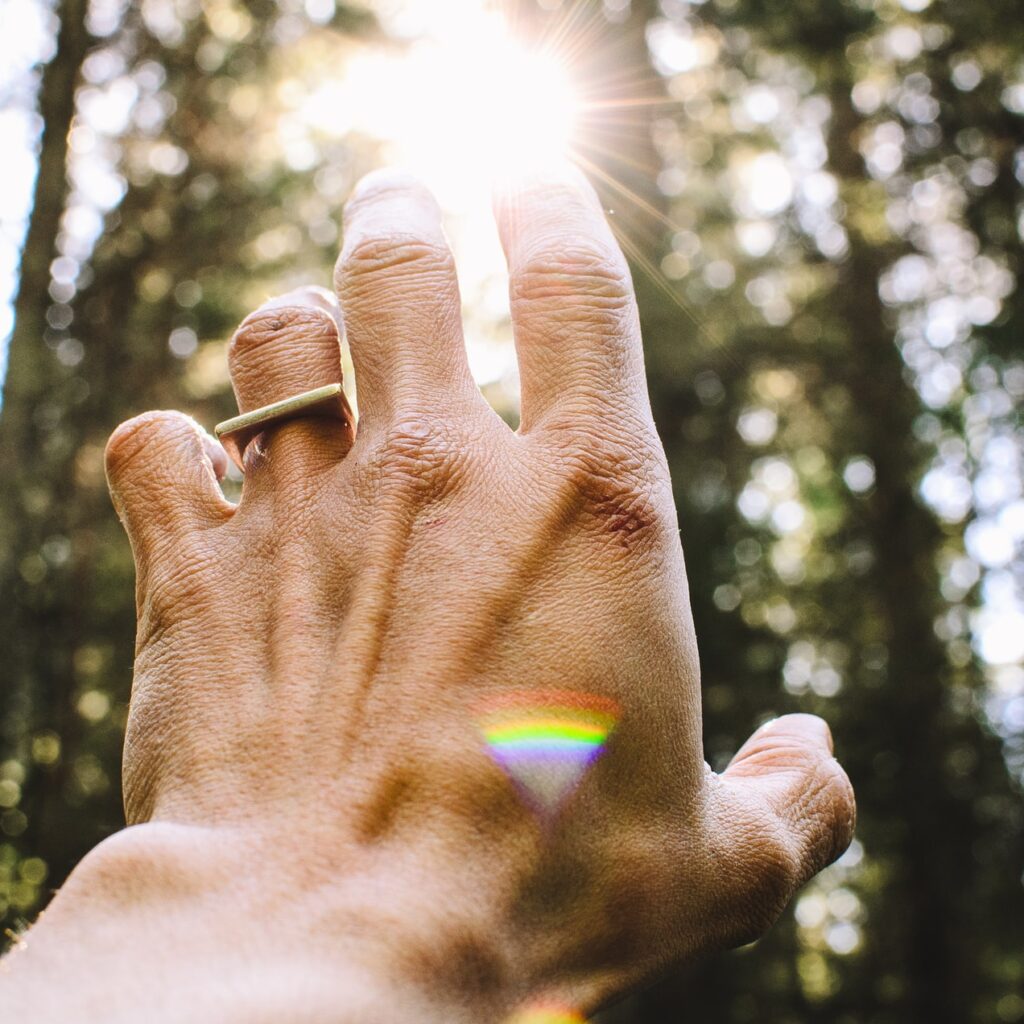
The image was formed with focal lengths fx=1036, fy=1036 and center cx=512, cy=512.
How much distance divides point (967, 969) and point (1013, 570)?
5.26 m

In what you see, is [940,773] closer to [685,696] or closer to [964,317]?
[964,317]

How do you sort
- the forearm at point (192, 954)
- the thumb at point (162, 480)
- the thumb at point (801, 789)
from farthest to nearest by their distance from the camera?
the thumb at point (801, 789), the thumb at point (162, 480), the forearm at point (192, 954)

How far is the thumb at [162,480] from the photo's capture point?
1604mm

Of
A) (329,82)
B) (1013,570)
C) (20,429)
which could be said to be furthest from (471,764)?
(1013,570)

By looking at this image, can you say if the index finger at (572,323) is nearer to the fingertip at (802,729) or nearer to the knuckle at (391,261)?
the knuckle at (391,261)

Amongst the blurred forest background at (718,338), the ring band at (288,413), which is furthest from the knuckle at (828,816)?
the blurred forest background at (718,338)

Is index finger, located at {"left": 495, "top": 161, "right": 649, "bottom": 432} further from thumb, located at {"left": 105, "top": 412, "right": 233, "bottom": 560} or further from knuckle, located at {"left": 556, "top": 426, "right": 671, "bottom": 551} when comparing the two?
thumb, located at {"left": 105, "top": 412, "right": 233, "bottom": 560}

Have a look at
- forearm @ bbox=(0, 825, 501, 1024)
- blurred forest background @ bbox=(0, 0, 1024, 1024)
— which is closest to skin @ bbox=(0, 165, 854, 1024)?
forearm @ bbox=(0, 825, 501, 1024)

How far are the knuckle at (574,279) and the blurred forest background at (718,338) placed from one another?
30.6 feet

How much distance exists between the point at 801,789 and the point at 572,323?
892 millimetres

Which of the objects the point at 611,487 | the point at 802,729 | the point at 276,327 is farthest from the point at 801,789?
the point at 276,327

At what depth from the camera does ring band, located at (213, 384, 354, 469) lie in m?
1.59

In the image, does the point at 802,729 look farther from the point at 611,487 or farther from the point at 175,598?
the point at 175,598

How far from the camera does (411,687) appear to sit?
4.53 feet
